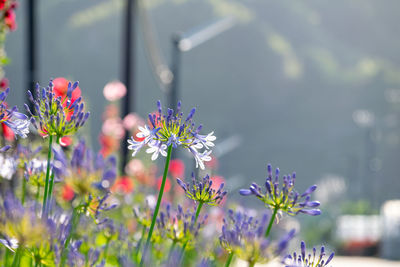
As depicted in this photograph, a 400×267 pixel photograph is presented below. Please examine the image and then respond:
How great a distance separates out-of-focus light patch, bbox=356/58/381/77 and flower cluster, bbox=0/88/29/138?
80.6m

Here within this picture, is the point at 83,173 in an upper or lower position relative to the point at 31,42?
lower

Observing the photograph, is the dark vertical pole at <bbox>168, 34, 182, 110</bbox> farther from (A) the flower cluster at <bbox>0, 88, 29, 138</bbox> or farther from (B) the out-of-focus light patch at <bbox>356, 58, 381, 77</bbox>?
(B) the out-of-focus light patch at <bbox>356, 58, 381, 77</bbox>

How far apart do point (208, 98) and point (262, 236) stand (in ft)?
246

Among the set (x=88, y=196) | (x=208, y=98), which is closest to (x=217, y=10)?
(x=208, y=98)

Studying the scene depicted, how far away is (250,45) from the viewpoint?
268 feet

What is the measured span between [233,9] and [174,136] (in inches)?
3466

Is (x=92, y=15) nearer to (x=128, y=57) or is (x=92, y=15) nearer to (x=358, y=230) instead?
(x=358, y=230)

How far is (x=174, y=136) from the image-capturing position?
3.54 ft

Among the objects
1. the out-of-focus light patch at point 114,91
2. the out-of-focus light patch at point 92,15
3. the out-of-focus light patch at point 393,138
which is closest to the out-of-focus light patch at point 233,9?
the out-of-focus light patch at point 92,15

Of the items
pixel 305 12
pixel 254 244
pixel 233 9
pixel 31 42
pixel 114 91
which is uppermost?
pixel 305 12

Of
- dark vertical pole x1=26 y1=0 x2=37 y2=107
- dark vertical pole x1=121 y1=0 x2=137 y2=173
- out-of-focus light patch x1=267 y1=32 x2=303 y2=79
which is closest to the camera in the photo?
dark vertical pole x1=26 y1=0 x2=37 y2=107

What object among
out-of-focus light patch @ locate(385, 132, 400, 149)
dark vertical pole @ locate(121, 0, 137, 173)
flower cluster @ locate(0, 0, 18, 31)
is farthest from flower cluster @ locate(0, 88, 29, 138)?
out-of-focus light patch @ locate(385, 132, 400, 149)

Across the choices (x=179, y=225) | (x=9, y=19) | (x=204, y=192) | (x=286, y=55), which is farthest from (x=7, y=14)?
(x=286, y=55)

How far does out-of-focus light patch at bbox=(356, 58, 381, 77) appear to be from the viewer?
7928 centimetres
